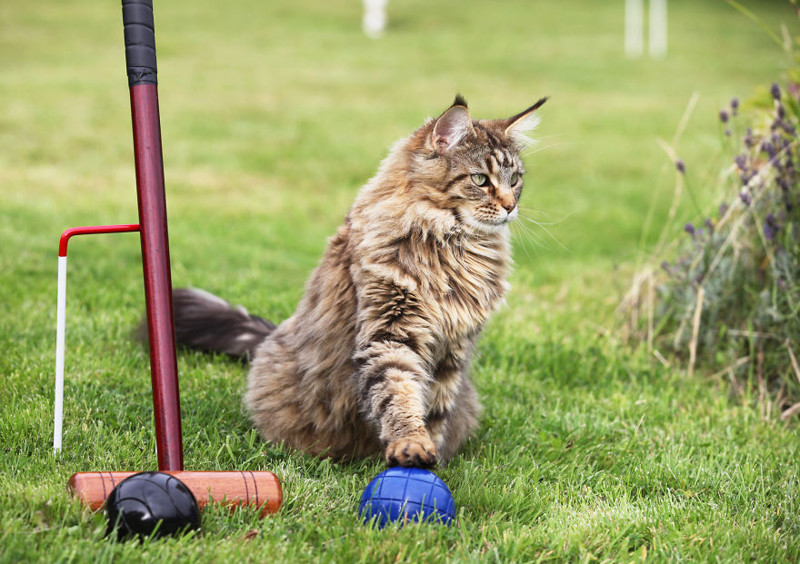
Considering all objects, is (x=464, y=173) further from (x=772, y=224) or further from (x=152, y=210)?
(x=772, y=224)

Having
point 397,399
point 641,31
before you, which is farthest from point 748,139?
point 641,31

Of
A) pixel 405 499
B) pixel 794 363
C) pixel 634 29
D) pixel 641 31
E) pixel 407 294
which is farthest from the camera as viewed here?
pixel 641 31

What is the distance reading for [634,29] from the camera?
23438 mm

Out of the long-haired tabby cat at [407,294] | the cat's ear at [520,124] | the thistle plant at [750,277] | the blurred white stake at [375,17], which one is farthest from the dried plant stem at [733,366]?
the blurred white stake at [375,17]

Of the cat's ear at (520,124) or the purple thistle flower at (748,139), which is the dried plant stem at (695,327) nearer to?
the purple thistle flower at (748,139)

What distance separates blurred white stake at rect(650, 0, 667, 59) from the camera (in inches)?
848

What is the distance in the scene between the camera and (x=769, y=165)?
15.6ft

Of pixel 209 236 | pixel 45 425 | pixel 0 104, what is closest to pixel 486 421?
pixel 45 425

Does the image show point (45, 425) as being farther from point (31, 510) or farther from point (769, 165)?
point (769, 165)

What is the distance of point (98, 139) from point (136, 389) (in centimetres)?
846

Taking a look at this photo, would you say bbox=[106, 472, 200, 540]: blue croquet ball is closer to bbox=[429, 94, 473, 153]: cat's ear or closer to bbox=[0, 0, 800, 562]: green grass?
bbox=[0, 0, 800, 562]: green grass

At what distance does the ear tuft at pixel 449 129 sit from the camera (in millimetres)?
3186

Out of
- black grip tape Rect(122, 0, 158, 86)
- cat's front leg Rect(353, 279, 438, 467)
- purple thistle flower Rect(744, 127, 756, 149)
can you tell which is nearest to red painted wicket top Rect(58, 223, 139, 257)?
black grip tape Rect(122, 0, 158, 86)

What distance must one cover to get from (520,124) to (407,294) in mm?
980
